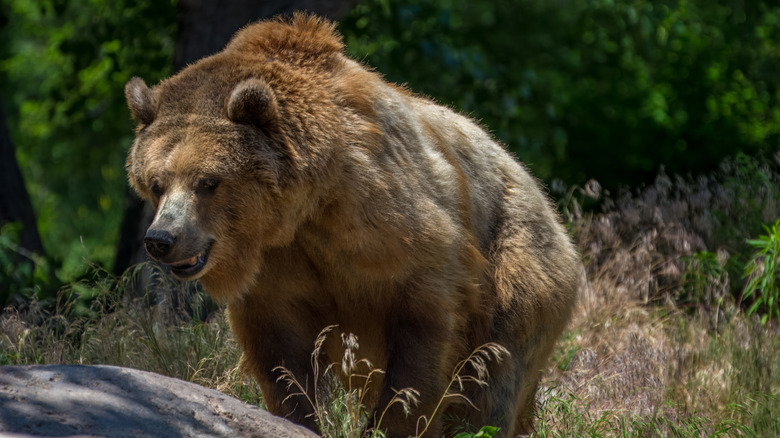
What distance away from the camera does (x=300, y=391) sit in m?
4.52

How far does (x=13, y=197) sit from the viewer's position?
7.82 m

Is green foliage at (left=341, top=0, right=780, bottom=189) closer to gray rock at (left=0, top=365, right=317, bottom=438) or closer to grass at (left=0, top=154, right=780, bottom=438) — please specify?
grass at (left=0, top=154, right=780, bottom=438)

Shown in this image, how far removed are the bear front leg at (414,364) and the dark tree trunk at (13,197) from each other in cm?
439

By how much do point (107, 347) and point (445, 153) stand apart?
214cm

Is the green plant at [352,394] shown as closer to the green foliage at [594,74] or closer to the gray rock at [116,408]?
the gray rock at [116,408]

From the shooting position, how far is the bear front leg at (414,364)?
4410 mm

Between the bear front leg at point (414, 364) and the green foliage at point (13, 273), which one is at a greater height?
the bear front leg at point (414, 364)

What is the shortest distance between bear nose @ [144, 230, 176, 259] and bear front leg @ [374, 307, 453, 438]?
111cm

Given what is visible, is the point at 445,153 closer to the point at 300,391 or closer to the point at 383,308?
the point at 383,308

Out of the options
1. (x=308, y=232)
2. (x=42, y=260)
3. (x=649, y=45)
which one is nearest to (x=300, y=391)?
(x=308, y=232)

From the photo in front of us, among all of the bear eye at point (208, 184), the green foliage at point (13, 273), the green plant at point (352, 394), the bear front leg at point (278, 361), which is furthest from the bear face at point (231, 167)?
the green foliage at point (13, 273)

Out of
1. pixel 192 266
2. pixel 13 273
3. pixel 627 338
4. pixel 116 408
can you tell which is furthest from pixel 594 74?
pixel 116 408

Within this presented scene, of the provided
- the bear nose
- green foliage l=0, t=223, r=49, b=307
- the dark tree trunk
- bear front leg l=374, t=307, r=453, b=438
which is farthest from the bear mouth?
the dark tree trunk

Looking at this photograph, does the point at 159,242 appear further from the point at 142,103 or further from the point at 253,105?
the point at 142,103
